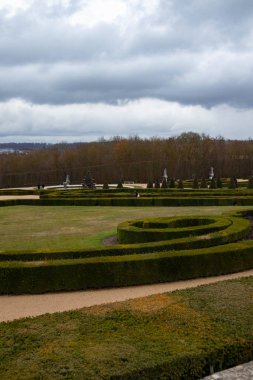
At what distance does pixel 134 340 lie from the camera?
18.0 ft

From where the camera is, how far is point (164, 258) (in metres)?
10.5

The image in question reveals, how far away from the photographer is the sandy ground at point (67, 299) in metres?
8.76

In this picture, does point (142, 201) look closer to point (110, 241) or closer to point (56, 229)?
point (56, 229)

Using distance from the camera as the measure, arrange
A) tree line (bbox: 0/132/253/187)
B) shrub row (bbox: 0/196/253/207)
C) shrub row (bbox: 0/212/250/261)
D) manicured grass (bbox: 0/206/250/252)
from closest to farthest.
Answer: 1. shrub row (bbox: 0/212/250/261)
2. manicured grass (bbox: 0/206/250/252)
3. shrub row (bbox: 0/196/253/207)
4. tree line (bbox: 0/132/253/187)

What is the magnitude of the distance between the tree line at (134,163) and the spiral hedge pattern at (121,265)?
2494 inches

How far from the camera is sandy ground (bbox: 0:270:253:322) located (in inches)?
345

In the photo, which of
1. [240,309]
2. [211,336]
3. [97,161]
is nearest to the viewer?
[211,336]

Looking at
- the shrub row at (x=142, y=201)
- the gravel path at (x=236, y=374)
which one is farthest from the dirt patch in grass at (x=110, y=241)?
the shrub row at (x=142, y=201)

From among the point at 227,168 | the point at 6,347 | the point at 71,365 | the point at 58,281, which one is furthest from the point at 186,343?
the point at 227,168

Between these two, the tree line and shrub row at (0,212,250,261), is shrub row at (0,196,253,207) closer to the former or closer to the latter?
shrub row at (0,212,250,261)

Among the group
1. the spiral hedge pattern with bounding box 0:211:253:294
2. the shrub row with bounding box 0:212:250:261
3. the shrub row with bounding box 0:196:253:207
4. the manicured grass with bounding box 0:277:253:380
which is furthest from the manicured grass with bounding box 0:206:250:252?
the manicured grass with bounding box 0:277:253:380

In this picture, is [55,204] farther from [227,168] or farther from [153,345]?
[227,168]

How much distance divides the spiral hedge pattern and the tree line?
208 feet

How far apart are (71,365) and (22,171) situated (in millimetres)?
84176
